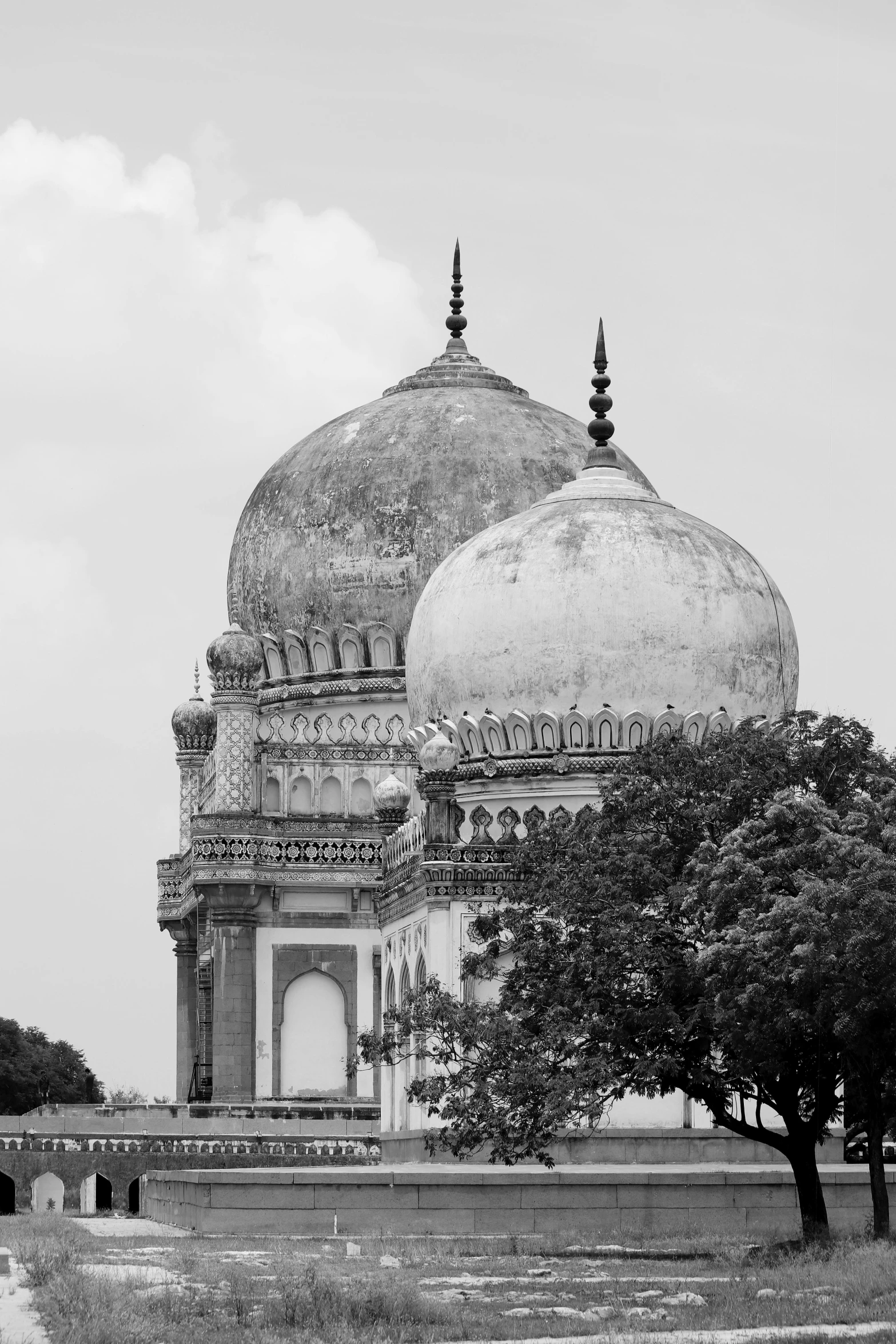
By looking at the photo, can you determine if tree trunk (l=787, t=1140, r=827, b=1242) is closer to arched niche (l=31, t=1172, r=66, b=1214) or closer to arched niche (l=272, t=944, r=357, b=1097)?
arched niche (l=31, t=1172, r=66, b=1214)

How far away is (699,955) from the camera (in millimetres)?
23141

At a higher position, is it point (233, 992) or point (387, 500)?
point (387, 500)

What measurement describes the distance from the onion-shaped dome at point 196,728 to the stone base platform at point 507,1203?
19.9 metres

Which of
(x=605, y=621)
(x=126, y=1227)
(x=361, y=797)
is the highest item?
(x=605, y=621)

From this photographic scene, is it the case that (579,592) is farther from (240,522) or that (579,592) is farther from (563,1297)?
(563,1297)

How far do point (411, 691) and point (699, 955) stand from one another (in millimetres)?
15694

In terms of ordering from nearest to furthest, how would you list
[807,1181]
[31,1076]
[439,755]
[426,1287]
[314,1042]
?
1. [426,1287]
2. [807,1181]
3. [439,755]
4. [314,1042]
5. [31,1076]

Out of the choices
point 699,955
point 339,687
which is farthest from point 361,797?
point 699,955

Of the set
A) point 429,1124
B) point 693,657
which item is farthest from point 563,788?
point 429,1124

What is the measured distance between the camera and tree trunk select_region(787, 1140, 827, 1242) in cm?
2386

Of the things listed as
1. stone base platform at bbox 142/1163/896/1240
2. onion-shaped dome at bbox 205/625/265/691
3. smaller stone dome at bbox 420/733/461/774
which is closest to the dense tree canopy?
onion-shaped dome at bbox 205/625/265/691

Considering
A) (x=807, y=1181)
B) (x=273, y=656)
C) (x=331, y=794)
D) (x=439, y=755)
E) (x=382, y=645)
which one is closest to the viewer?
(x=807, y=1181)

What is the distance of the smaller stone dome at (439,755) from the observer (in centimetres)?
3384

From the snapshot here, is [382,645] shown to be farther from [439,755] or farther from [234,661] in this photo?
[439,755]
